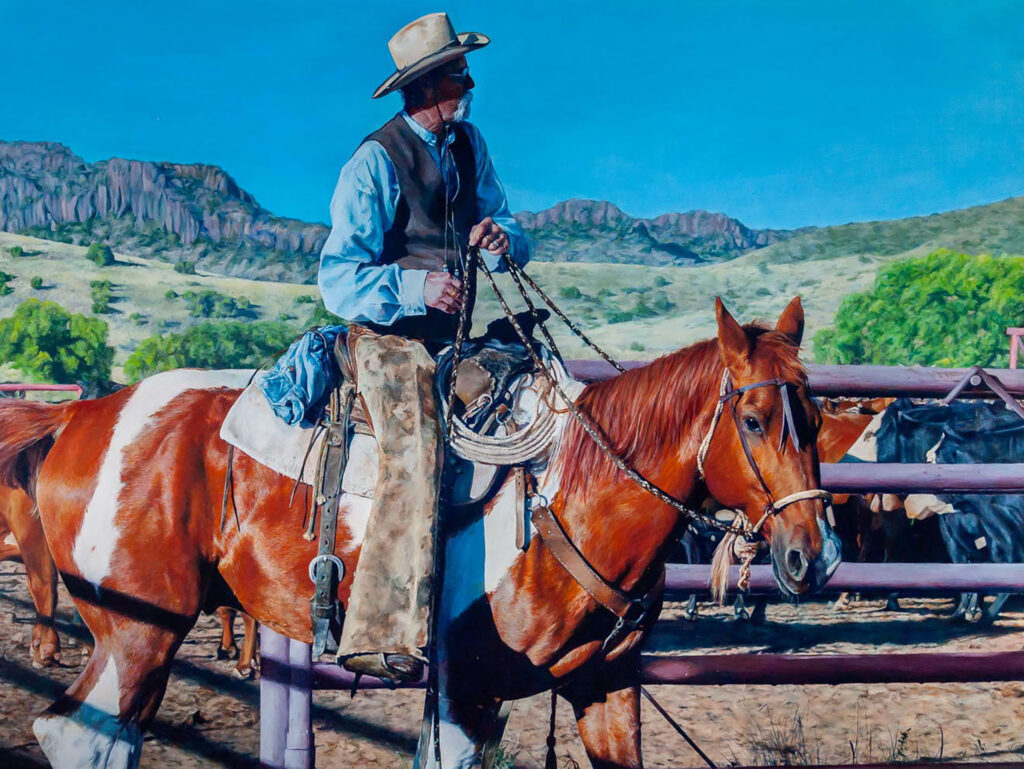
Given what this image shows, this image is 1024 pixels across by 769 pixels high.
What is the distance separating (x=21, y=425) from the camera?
3488 mm

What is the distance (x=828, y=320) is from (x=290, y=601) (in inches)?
1662

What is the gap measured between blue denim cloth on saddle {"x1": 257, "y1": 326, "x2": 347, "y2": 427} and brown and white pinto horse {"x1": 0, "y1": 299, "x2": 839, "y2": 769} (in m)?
0.25

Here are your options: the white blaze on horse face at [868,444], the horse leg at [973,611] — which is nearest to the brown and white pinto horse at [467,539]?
the white blaze on horse face at [868,444]

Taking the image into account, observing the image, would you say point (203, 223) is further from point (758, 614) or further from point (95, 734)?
point (95, 734)

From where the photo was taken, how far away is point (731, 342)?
250 cm

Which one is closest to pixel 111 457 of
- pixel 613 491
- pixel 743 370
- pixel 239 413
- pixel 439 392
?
pixel 239 413

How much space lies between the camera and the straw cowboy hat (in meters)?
2.88

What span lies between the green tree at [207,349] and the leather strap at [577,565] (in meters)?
32.8

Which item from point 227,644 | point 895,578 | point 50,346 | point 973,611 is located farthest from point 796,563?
point 50,346

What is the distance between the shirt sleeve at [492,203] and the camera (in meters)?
3.23

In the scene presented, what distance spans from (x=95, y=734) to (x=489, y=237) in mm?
2142

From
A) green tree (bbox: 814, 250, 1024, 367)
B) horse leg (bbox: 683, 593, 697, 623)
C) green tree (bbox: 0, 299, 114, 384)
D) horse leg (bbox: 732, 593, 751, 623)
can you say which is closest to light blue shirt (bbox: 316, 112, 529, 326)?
horse leg (bbox: 732, 593, 751, 623)

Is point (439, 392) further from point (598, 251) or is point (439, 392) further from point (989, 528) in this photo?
point (598, 251)

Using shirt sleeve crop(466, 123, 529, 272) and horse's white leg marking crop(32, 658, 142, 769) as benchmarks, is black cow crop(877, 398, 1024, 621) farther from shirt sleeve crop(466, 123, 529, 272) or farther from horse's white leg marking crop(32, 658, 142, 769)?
horse's white leg marking crop(32, 658, 142, 769)
